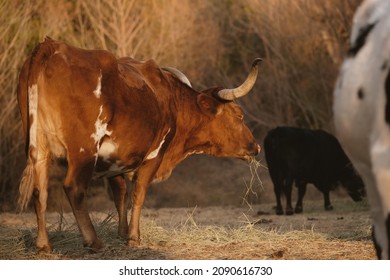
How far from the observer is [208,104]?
8883 mm

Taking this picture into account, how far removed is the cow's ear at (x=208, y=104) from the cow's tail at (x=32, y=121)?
2253 mm

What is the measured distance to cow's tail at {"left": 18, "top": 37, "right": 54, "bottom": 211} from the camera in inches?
270

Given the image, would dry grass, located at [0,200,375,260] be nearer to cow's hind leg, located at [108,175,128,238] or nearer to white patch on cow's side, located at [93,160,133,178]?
cow's hind leg, located at [108,175,128,238]

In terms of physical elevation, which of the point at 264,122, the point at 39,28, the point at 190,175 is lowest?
the point at 190,175

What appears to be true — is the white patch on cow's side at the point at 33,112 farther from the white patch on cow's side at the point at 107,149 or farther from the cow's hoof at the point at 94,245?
the cow's hoof at the point at 94,245

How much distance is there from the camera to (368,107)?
3.11 metres

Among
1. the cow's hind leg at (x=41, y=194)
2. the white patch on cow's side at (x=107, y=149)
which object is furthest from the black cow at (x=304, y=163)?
the cow's hind leg at (x=41, y=194)

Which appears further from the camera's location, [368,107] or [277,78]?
[277,78]

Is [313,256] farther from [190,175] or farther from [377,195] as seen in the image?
[190,175]

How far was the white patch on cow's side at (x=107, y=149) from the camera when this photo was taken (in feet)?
23.7

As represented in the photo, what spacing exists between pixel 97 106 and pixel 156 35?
1085 centimetres

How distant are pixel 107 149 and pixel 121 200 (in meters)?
1.19
